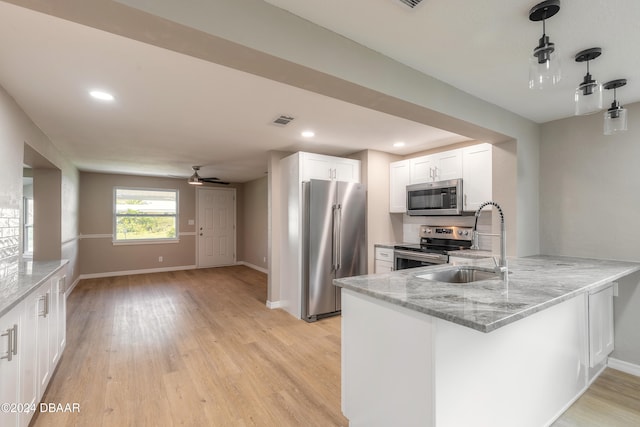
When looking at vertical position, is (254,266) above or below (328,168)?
below

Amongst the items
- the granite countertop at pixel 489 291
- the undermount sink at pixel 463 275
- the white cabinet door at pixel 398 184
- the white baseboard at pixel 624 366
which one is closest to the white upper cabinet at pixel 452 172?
the white cabinet door at pixel 398 184

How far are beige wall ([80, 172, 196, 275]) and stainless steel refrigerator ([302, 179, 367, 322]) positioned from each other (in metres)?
4.95

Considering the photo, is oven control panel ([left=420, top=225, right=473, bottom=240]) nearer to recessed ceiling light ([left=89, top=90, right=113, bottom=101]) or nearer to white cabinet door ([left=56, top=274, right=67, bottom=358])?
recessed ceiling light ([left=89, top=90, right=113, bottom=101])

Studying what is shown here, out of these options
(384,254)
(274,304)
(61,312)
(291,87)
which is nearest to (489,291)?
(291,87)

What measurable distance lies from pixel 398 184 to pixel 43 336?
4144 millimetres

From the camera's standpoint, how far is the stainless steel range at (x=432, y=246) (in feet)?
11.6

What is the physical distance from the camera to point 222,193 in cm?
814

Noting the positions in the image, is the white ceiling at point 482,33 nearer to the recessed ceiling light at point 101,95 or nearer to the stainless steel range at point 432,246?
the recessed ceiling light at point 101,95

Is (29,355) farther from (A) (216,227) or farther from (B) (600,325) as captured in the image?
(A) (216,227)

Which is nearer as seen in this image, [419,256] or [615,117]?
[615,117]

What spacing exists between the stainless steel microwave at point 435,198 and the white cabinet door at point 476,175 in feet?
0.28

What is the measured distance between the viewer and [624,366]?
258cm

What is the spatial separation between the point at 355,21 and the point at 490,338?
1690 millimetres

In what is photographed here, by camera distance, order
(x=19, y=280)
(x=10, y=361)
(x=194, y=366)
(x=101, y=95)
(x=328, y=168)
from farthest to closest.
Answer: (x=328, y=168)
(x=194, y=366)
(x=101, y=95)
(x=19, y=280)
(x=10, y=361)
